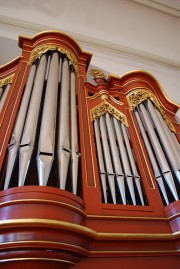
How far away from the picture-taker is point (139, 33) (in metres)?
5.21

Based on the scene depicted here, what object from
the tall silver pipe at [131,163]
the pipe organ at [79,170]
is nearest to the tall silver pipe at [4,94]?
the pipe organ at [79,170]

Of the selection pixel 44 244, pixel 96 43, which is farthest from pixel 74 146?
pixel 96 43

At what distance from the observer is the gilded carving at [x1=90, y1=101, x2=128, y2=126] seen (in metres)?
2.63

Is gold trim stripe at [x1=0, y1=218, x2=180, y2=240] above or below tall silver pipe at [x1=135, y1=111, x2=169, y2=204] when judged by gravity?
below

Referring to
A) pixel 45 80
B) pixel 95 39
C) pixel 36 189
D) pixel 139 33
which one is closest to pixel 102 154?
pixel 36 189

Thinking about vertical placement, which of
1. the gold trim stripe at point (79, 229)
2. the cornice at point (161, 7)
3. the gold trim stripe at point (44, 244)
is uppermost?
the cornice at point (161, 7)

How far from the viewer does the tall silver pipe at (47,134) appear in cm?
156

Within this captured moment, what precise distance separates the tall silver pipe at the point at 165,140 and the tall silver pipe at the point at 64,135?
3.16ft

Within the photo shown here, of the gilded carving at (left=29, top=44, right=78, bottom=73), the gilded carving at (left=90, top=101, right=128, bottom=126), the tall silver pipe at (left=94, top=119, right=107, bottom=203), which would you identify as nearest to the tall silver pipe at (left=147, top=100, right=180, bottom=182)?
the gilded carving at (left=90, top=101, right=128, bottom=126)

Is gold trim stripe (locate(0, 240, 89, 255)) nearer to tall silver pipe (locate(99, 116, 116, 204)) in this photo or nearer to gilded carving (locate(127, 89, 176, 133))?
tall silver pipe (locate(99, 116, 116, 204))

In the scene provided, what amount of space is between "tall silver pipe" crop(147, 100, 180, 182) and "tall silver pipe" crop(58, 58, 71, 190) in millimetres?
963

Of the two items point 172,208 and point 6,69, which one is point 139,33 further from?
point 172,208

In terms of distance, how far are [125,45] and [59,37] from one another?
7.79 feet

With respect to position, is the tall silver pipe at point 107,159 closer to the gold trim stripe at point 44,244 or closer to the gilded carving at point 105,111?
the gilded carving at point 105,111
